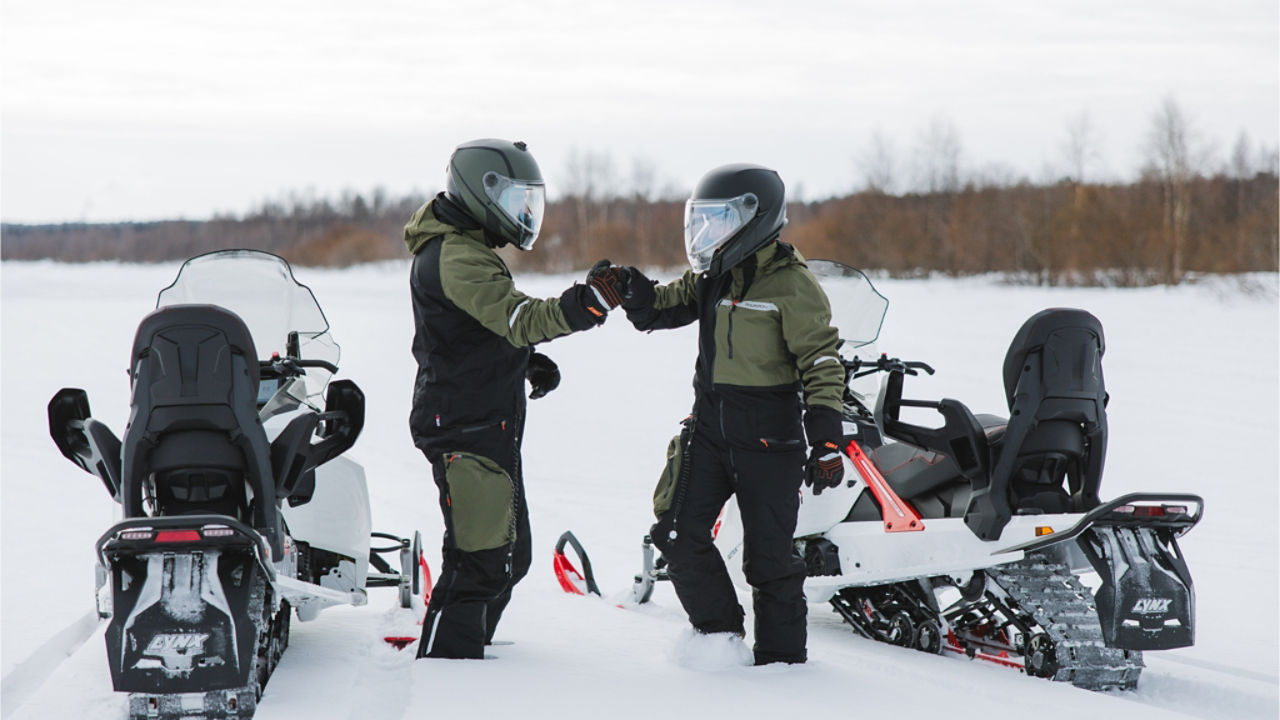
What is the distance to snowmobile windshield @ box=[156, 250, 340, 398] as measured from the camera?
4.03 meters

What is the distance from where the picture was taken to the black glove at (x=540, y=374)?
4.12 meters

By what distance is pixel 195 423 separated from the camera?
3.05 m

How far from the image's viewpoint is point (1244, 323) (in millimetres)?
16641

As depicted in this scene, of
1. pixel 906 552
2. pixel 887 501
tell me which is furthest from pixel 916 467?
pixel 906 552

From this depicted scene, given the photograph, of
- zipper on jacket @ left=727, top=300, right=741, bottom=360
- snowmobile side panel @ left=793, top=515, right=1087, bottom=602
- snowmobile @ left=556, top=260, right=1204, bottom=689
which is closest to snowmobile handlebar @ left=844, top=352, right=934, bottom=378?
snowmobile @ left=556, top=260, right=1204, bottom=689

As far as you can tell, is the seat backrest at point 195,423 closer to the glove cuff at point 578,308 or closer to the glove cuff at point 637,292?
the glove cuff at point 578,308

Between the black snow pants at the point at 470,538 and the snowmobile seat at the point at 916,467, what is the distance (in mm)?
1541

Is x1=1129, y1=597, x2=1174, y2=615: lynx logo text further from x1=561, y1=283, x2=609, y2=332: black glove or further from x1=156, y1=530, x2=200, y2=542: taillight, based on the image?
x1=156, y1=530, x2=200, y2=542: taillight

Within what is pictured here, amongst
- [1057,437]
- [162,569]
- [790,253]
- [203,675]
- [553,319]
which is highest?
[790,253]

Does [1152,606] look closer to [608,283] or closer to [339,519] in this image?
[608,283]

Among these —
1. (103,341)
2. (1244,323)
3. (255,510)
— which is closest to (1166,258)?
(1244,323)

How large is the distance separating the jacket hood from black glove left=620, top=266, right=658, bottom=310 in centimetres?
58

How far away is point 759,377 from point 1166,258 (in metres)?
26.5

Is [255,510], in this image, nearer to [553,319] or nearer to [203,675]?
[203,675]
